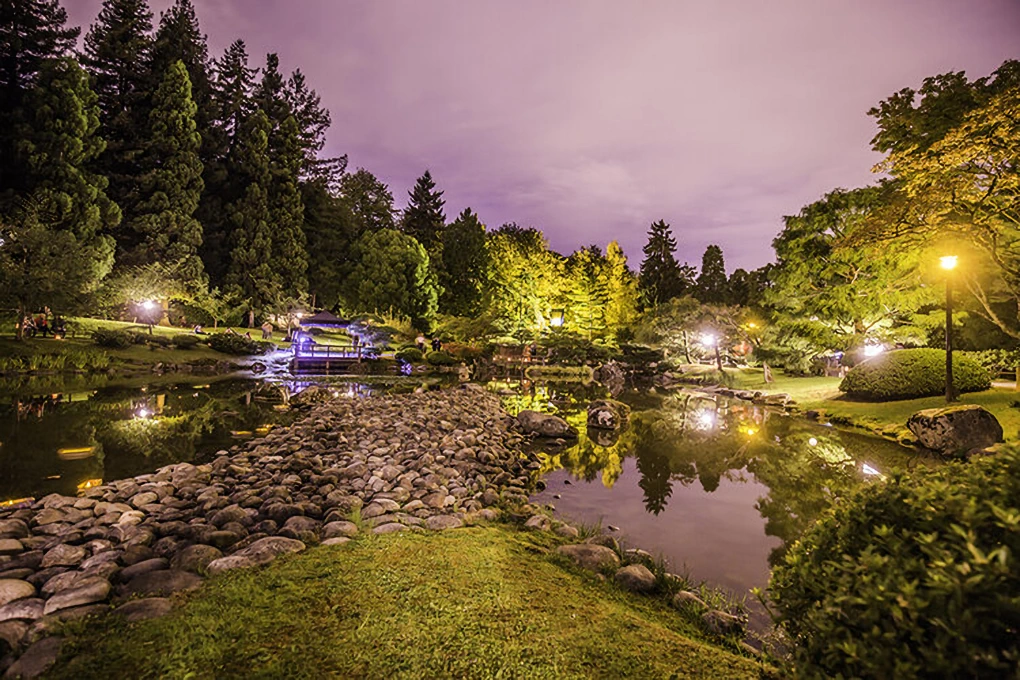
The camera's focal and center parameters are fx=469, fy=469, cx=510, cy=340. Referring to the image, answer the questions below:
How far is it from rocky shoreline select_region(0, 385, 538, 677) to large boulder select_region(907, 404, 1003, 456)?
8.60 metres

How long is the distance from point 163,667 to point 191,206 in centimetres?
3804

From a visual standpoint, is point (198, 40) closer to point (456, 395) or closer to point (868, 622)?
point (456, 395)

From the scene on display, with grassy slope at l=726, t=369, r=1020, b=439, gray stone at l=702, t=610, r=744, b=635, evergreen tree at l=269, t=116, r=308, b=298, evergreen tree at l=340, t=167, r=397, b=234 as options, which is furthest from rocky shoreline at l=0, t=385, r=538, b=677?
evergreen tree at l=340, t=167, r=397, b=234

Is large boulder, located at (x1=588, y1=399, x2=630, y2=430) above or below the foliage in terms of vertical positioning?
below

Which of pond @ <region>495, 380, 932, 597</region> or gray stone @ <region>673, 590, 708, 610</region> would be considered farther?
pond @ <region>495, 380, 932, 597</region>

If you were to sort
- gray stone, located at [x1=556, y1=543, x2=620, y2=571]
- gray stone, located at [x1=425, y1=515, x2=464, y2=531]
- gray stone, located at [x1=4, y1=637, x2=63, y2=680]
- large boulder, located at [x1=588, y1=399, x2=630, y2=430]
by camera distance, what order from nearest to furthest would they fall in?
gray stone, located at [x1=4, y1=637, x2=63, y2=680] → gray stone, located at [x1=556, y1=543, x2=620, y2=571] → gray stone, located at [x1=425, y1=515, x2=464, y2=531] → large boulder, located at [x1=588, y1=399, x2=630, y2=430]

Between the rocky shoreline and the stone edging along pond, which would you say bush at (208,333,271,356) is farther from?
the rocky shoreline

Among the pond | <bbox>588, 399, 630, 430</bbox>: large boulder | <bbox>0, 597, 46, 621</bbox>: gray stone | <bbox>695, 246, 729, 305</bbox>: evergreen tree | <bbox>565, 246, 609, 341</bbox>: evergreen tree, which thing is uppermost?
<bbox>695, 246, 729, 305</bbox>: evergreen tree

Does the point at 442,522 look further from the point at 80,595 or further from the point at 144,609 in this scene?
the point at 80,595

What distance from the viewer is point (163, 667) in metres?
2.36

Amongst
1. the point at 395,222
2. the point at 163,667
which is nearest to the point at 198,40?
the point at 395,222

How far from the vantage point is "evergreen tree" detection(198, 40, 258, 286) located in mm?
37594

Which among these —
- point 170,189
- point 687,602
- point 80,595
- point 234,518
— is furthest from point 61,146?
point 687,602

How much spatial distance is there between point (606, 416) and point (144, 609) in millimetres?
10715
